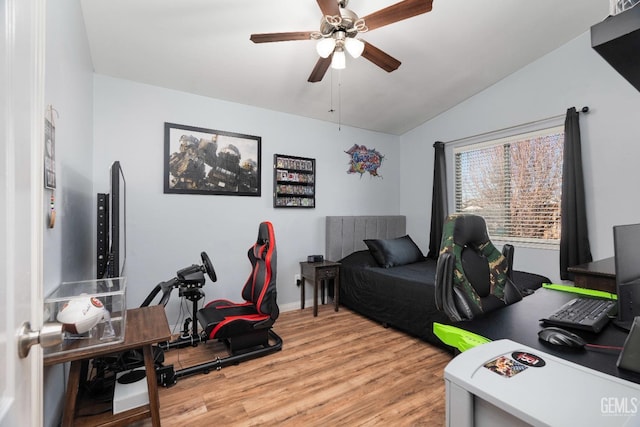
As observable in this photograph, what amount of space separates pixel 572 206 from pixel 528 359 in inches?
109

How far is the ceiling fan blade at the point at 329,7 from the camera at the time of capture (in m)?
1.61

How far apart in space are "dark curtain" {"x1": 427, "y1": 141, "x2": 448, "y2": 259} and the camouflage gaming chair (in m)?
2.27

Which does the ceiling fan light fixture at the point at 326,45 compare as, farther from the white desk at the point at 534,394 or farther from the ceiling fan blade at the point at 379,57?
the white desk at the point at 534,394

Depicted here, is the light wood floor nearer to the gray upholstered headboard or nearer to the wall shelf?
the gray upholstered headboard

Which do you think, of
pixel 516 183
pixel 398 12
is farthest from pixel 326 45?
pixel 516 183

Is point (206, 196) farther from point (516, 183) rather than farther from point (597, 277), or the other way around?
point (516, 183)

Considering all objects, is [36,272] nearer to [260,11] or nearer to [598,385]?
[598,385]

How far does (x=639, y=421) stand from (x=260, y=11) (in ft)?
8.71

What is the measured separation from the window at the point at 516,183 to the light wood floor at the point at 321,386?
186 centimetres

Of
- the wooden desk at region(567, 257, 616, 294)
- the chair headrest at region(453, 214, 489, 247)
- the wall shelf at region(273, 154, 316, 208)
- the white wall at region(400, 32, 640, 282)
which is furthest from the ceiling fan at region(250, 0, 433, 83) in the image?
the white wall at region(400, 32, 640, 282)

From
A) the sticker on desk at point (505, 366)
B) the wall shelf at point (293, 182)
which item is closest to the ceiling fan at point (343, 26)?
the wall shelf at point (293, 182)

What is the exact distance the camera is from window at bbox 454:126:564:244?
3057 millimetres

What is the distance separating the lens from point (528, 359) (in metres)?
0.81

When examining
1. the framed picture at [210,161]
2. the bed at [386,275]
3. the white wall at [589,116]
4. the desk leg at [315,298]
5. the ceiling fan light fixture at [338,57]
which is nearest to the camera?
the ceiling fan light fixture at [338,57]
